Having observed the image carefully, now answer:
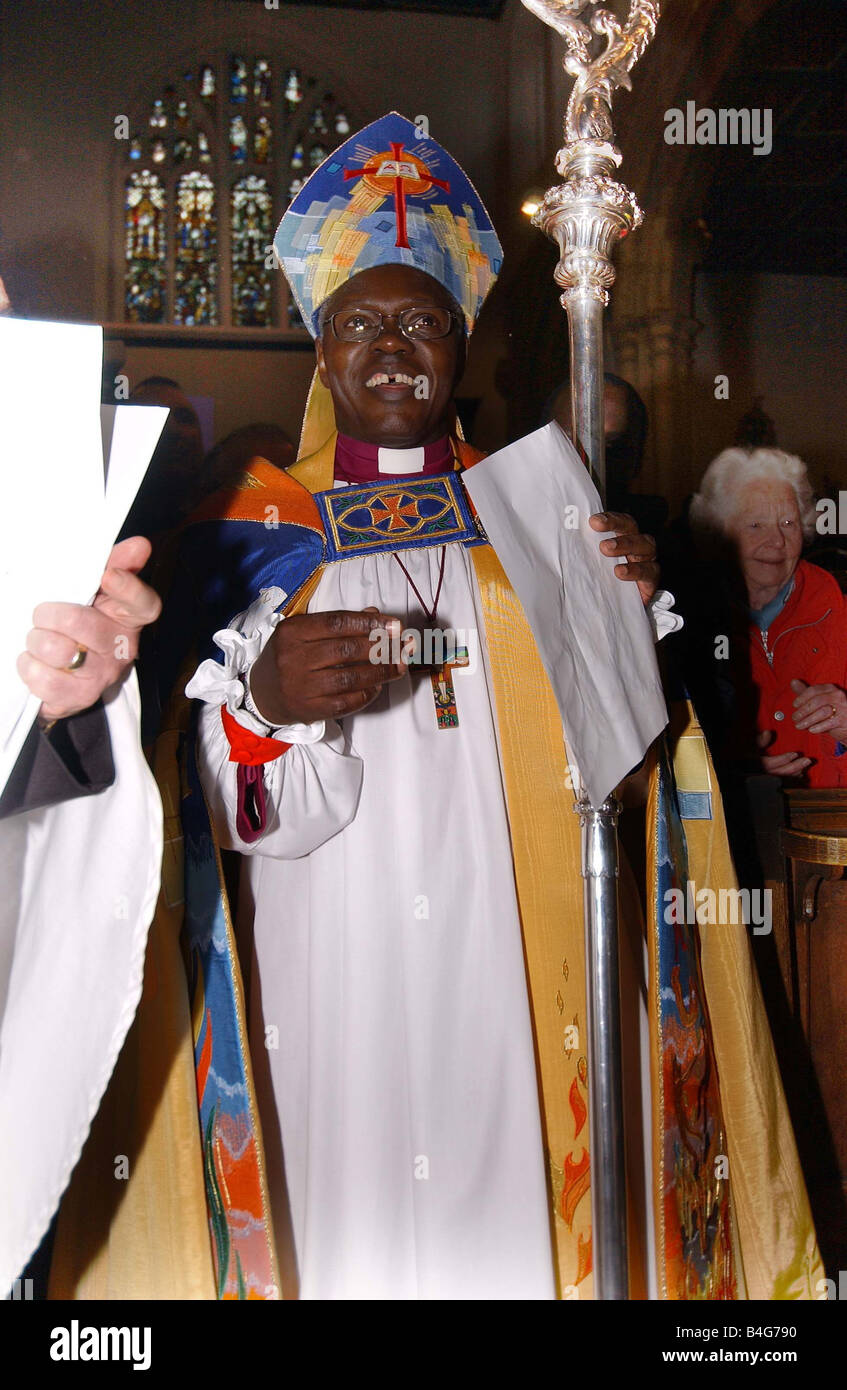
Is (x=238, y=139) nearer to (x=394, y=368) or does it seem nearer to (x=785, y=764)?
(x=785, y=764)

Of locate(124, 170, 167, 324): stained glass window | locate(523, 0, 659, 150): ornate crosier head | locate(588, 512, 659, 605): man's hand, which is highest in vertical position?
locate(124, 170, 167, 324): stained glass window

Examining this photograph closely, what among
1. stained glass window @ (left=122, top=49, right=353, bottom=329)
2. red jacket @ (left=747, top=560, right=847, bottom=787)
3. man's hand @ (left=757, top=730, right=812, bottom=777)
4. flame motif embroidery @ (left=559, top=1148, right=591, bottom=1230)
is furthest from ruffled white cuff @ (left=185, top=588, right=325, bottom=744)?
stained glass window @ (left=122, top=49, right=353, bottom=329)

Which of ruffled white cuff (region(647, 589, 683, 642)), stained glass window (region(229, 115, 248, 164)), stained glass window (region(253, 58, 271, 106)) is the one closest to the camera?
ruffled white cuff (region(647, 589, 683, 642))

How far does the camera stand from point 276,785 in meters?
2.15

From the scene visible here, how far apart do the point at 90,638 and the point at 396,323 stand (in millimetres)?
1275

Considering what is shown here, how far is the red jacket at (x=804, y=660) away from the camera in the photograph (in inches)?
166

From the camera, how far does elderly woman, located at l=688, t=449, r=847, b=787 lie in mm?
4199

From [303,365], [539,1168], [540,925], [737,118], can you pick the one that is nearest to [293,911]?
[540,925]

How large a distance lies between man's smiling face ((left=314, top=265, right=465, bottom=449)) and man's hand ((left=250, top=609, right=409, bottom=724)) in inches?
28.1

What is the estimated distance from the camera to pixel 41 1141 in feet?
5.31

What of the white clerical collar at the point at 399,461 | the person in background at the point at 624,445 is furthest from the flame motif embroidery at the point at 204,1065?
the person in background at the point at 624,445

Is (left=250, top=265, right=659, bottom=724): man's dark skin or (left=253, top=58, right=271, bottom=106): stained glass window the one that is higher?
(left=253, top=58, right=271, bottom=106): stained glass window

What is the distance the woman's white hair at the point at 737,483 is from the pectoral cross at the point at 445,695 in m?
2.68

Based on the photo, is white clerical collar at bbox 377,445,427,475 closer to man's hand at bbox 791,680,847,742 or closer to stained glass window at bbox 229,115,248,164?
man's hand at bbox 791,680,847,742
